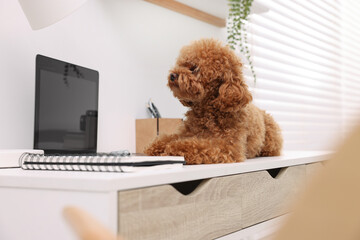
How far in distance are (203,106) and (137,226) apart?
0.59 m

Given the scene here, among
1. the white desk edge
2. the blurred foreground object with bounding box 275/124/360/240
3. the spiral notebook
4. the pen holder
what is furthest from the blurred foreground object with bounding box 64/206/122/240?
the pen holder

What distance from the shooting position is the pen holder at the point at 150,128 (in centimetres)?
177

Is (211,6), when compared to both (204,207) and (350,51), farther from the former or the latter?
(350,51)

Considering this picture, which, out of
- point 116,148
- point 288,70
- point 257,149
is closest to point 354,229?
point 257,149

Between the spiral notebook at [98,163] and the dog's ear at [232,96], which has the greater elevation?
the dog's ear at [232,96]

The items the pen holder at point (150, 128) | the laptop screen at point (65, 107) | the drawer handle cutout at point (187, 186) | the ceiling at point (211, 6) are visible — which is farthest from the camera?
the ceiling at point (211, 6)

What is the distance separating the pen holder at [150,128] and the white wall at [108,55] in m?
0.03

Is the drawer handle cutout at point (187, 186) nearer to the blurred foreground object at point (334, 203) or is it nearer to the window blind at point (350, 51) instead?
the blurred foreground object at point (334, 203)

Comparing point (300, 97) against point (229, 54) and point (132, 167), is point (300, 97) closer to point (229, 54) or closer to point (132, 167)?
point (229, 54)

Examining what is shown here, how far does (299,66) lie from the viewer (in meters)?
3.08

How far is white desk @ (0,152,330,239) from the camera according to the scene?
0.68 m

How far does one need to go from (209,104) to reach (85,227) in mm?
988

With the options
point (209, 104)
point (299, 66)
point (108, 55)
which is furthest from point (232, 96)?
point (299, 66)

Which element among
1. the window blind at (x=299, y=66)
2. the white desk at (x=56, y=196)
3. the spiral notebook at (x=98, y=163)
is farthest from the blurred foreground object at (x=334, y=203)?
the window blind at (x=299, y=66)
